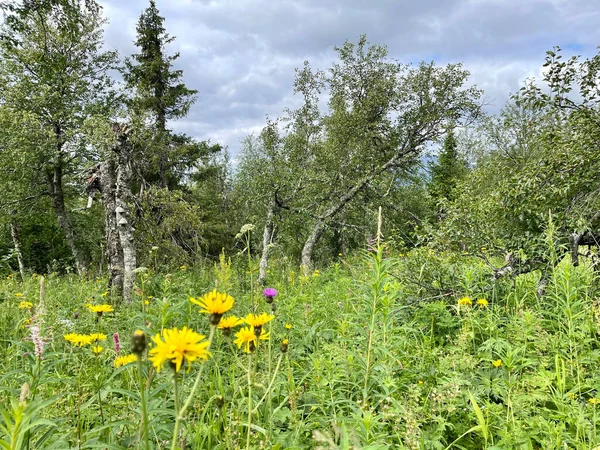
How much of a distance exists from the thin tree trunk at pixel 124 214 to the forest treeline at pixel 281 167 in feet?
0.07

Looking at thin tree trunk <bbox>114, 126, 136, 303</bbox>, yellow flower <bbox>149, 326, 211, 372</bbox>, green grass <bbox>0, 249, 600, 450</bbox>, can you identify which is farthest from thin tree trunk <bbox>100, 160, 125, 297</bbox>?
yellow flower <bbox>149, 326, 211, 372</bbox>

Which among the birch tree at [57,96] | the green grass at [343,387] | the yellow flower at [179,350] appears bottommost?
the green grass at [343,387]

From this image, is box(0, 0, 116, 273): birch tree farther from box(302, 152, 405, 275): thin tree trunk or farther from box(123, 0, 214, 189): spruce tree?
box(302, 152, 405, 275): thin tree trunk

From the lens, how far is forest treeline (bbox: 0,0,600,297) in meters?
3.83

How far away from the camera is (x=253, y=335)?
1.13 metres

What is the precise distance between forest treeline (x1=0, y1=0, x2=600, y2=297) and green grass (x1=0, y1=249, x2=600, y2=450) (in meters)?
0.85

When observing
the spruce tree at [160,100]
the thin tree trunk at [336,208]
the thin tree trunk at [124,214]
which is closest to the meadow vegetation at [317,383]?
the thin tree trunk at [124,214]

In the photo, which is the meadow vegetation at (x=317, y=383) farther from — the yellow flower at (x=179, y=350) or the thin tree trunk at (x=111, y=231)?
the thin tree trunk at (x=111, y=231)

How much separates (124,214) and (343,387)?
4.46 metres

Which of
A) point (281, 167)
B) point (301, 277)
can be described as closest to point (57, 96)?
point (281, 167)

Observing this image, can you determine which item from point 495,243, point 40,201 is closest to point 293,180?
point 495,243

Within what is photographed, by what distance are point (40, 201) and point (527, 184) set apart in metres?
15.9

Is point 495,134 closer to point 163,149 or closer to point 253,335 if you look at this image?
point 163,149

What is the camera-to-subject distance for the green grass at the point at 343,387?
4.31 ft
